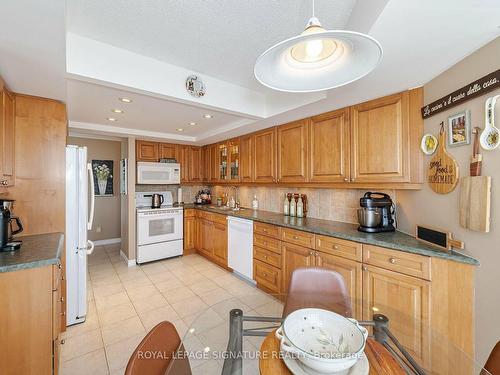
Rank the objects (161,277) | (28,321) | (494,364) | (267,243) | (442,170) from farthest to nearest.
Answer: (161,277) → (267,243) → (442,170) → (28,321) → (494,364)

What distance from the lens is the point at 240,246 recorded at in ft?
10.8

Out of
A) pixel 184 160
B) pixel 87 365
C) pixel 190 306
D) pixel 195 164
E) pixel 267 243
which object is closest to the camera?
pixel 87 365

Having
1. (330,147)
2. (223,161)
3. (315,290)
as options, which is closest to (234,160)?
(223,161)

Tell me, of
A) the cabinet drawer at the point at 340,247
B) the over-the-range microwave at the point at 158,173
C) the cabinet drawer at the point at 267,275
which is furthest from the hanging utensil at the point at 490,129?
the over-the-range microwave at the point at 158,173

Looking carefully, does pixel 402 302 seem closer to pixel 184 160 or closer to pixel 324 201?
pixel 324 201

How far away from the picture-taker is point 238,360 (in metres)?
1.02

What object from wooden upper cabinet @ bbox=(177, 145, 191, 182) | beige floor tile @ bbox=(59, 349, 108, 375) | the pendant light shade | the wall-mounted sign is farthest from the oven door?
the wall-mounted sign

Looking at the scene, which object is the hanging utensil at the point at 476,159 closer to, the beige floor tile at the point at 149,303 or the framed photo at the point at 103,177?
the beige floor tile at the point at 149,303

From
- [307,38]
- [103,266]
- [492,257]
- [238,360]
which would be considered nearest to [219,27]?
[307,38]

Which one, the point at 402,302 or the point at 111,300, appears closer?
the point at 402,302

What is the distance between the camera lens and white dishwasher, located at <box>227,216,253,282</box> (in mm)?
3137

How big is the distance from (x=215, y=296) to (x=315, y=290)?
1.74 metres

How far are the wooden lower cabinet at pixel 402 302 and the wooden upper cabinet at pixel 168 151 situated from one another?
383 cm

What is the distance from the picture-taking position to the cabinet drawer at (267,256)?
2.72 metres
